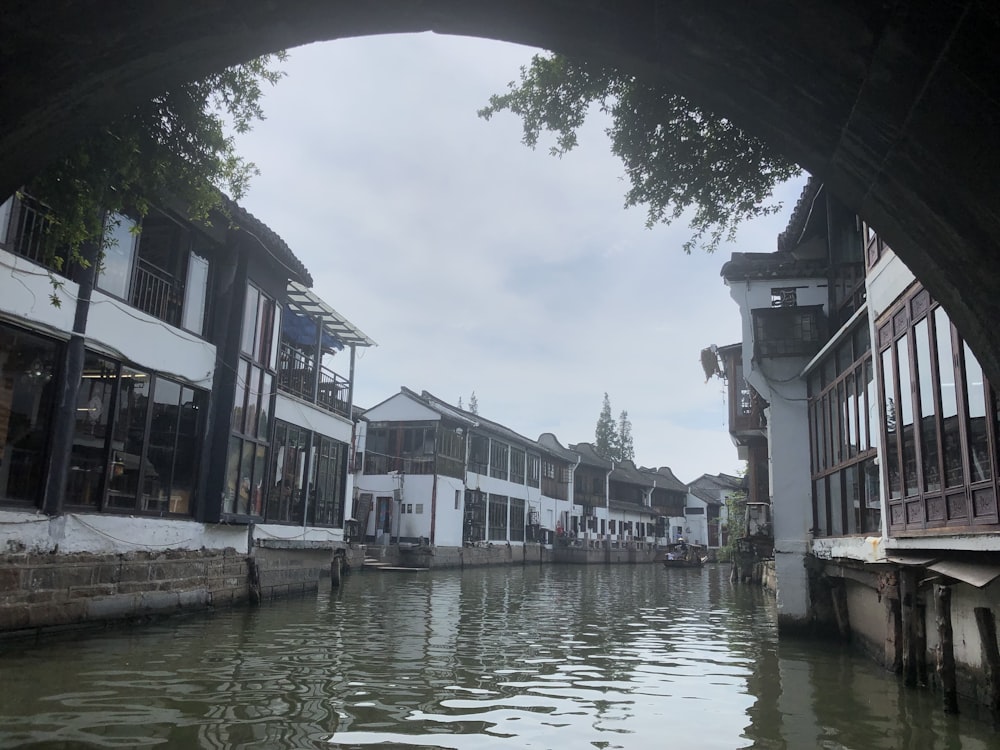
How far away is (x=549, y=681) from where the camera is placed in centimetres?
866

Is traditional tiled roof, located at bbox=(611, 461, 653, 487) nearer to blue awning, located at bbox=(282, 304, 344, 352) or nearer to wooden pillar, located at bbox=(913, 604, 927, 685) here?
blue awning, located at bbox=(282, 304, 344, 352)

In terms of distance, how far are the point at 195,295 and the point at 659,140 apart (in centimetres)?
971

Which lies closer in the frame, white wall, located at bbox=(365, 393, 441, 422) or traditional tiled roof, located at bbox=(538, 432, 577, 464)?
white wall, located at bbox=(365, 393, 441, 422)

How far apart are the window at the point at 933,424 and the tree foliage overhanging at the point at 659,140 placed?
2097mm

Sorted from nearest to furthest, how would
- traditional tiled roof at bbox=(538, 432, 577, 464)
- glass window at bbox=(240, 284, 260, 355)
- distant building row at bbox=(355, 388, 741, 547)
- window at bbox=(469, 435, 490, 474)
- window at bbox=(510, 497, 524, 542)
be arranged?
glass window at bbox=(240, 284, 260, 355), distant building row at bbox=(355, 388, 741, 547), window at bbox=(469, 435, 490, 474), window at bbox=(510, 497, 524, 542), traditional tiled roof at bbox=(538, 432, 577, 464)

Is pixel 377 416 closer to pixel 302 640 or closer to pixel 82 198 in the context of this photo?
pixel 302 640

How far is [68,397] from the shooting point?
438 inches

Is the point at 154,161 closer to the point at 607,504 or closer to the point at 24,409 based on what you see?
the point at 24,409

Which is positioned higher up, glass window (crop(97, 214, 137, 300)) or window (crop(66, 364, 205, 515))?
glass window (crop(97, 214, 137, 300))

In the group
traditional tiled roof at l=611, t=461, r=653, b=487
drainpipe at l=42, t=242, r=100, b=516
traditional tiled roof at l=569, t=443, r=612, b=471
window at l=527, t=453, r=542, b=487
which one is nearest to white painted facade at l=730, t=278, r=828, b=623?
drainpipe at l=42, t=242, r=100, b=516

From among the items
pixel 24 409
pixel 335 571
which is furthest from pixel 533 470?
pixel 24 409

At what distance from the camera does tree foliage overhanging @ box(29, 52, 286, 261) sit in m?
5.72

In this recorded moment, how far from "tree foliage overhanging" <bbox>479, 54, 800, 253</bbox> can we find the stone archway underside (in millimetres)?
4189

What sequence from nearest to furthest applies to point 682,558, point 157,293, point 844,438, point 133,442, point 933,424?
point 933,424 → point 844,438 → point 133,442 → point 157,293 → point 682,558
